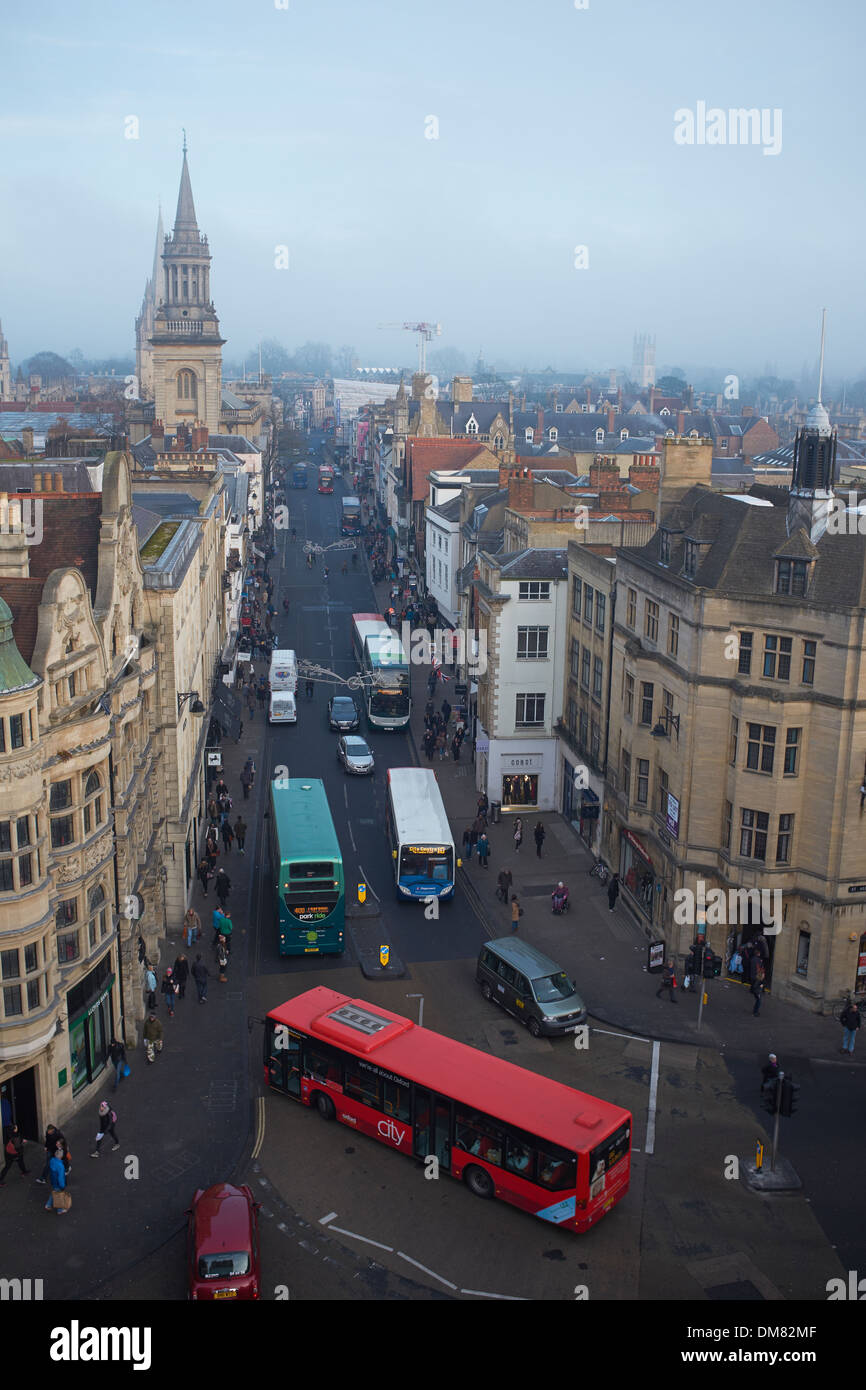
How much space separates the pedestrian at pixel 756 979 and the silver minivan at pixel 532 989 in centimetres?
559

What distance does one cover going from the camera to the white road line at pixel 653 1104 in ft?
107

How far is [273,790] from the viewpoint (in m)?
49.9

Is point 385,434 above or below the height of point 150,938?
above

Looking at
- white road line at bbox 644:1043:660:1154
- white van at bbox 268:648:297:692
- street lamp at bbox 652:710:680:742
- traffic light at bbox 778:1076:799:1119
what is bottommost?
white road line at bbox 644:1043:660:1154

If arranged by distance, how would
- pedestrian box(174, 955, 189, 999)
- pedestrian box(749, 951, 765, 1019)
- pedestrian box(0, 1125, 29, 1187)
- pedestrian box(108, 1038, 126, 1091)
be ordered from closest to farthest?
1. pedestrian box(0, 1125, 29, 1187)
2. pedestrian box(108, 1038, 126, 1091)
3. pedestrian box(749, 951, 765, 1019)
4. pedestrian box(174, 955, 189, 999)

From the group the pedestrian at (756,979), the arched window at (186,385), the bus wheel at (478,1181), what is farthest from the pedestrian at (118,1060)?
the arched window at (186,385)

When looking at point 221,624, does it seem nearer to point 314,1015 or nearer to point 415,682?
point 415,682

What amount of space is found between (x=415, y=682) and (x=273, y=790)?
33.8m

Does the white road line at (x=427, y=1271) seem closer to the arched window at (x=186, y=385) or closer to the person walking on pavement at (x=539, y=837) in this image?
the person walking on pavement at (x=539, y=837)

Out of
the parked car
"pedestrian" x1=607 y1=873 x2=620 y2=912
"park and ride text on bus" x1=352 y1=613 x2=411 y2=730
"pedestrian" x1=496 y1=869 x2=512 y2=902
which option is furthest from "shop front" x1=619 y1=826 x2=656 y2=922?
the parked car

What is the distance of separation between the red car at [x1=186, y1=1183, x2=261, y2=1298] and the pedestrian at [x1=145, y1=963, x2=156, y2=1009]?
1194 centimetres

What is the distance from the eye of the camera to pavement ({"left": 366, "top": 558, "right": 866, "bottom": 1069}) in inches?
1502

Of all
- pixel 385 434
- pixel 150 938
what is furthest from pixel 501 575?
pixel 385 434

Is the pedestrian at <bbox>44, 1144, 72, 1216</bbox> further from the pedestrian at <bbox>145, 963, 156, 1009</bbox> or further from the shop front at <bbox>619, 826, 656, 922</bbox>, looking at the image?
the shop front at <bbox>619, 826, 656, 922</bbox>
